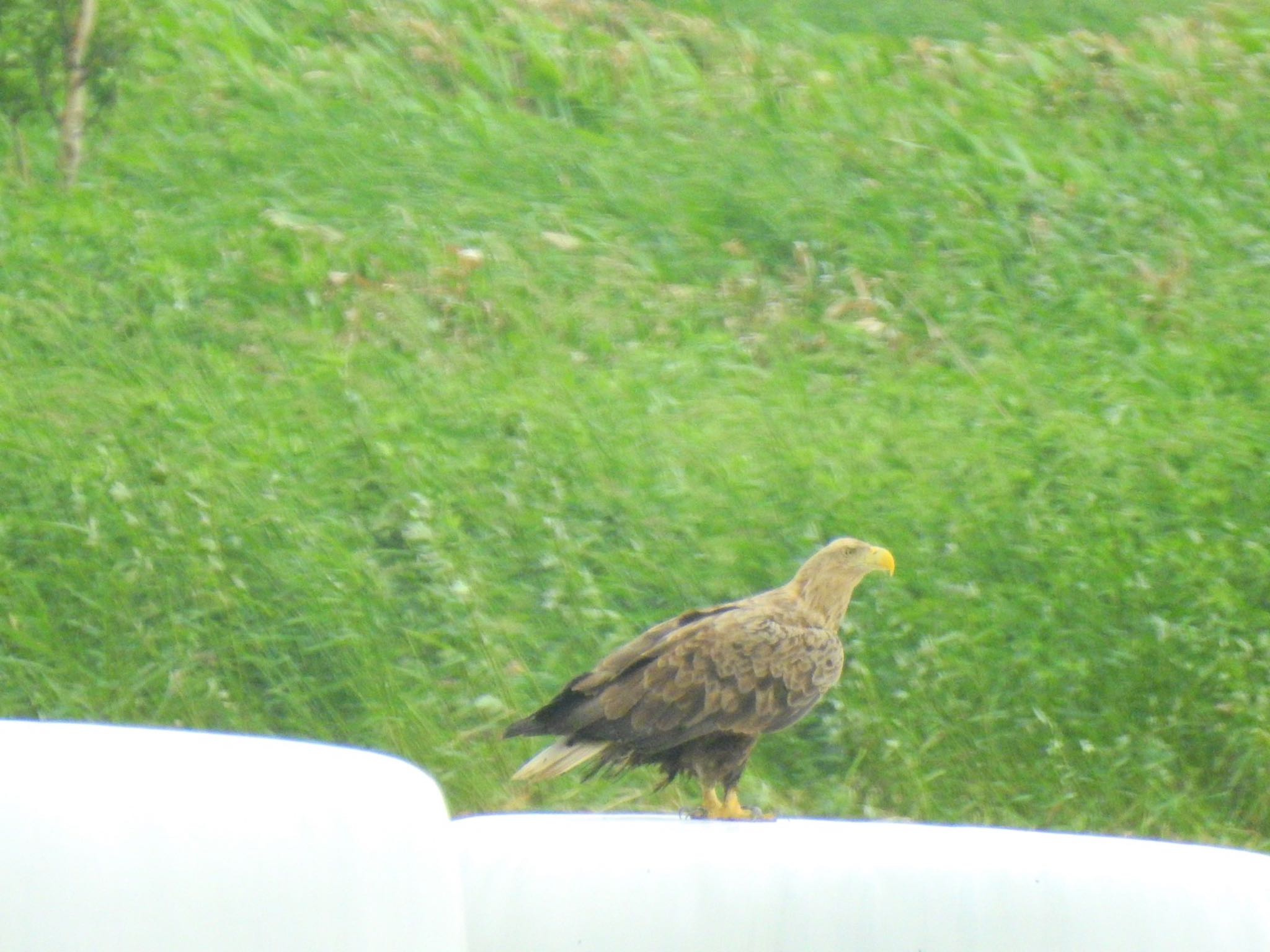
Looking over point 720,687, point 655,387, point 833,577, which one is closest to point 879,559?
point 833,577

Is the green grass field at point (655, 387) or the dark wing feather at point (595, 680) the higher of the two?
the dark wing feather at point (595, 680)

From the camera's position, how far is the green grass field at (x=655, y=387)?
5387 millimetres

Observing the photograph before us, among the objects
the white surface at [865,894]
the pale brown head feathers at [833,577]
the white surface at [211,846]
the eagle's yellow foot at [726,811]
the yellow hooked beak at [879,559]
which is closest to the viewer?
the white surface at [211,846]

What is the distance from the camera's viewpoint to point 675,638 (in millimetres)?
4336

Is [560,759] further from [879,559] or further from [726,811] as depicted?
[879,559]

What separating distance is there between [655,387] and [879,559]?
224 cm

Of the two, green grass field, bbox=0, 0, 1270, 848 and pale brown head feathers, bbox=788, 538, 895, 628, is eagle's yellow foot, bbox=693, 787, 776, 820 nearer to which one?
pale brown head feathers, bbox=788, 538, 895, 628

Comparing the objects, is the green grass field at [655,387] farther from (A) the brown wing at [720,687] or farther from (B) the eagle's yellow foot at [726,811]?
(A) the brown wing at [720,687]

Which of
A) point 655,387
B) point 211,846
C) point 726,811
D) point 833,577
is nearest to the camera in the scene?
point 211,846

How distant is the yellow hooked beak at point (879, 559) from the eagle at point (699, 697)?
322 mm

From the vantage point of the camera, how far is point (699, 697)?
4246 mm

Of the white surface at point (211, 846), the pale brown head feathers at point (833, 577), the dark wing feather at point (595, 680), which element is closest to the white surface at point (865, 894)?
the dark wing feather at point (595, 680)

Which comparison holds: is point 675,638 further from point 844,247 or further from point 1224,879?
point 844,247

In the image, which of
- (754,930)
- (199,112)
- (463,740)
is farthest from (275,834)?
(199,112)
